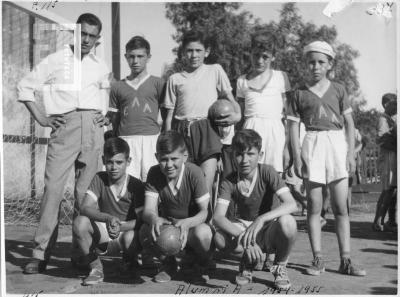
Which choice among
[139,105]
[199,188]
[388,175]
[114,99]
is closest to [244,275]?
[199,188]

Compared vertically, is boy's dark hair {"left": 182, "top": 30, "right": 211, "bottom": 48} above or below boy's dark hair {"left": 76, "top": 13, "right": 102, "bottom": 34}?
below

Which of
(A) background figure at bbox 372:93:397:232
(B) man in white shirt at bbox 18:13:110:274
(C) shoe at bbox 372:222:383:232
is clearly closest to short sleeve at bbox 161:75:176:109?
(B) man in white shirt at bbox 18:13:110:274

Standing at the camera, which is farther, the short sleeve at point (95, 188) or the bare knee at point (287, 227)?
the short sleeve at point (95, 188)

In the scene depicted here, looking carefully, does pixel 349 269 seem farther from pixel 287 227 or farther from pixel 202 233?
pixel 202 233

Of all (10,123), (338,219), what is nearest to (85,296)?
(338,219)

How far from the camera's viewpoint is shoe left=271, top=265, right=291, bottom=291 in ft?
A: 12.4

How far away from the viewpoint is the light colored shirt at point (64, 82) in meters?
4.43

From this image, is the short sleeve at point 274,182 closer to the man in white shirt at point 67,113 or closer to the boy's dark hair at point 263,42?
the boy's dark hair at point 263,42

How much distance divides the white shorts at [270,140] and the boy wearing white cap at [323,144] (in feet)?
0.86

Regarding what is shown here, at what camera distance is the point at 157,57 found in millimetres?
4930

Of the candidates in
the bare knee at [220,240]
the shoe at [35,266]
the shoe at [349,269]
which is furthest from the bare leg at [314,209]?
the shoe at [35,266]

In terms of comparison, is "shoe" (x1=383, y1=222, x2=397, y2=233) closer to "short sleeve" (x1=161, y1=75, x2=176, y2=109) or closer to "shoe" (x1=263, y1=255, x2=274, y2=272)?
"shoe" (x1=263, y1=255, x2=274, y2=272)

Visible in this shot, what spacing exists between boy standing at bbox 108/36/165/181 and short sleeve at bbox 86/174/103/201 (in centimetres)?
52

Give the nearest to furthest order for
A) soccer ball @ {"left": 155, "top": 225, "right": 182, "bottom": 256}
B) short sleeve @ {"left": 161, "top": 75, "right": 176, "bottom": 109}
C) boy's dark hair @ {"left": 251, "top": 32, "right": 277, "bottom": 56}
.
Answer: soccer ball @ {"left": 155, "top": 225, "right": 182, "bottom": 256}, boy's dark hair @ {"left": 251, "top": 32, "right": 277, "bottom": 56}, short sleeve @ {"left": 161, "top": 75, "right": 176, "bottom": 109}
